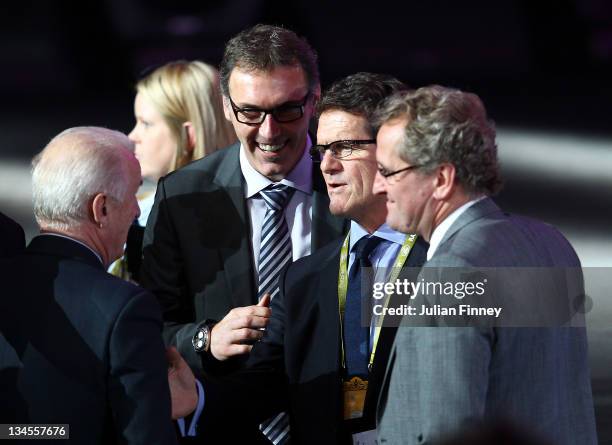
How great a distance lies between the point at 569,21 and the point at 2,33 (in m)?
3.57

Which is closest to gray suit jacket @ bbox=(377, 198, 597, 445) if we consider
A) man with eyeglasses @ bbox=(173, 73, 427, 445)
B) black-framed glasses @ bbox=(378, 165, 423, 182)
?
black-framed glasses @ bbox=(378, 165, 423, 182)

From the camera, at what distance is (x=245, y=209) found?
373 cm

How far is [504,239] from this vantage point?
2684 mm

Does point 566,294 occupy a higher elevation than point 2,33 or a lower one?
lower

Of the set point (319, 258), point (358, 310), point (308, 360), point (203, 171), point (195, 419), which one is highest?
point (203, 171)

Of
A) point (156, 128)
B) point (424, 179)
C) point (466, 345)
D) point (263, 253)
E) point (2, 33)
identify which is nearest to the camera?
point (466, 345)

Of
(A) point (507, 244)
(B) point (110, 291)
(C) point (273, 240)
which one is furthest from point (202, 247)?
(A) point (507, 244)

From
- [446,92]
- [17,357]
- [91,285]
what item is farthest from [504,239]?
[17,357]

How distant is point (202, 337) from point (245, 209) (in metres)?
0.46

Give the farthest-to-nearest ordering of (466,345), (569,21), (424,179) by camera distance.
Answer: (569,21) < (424,179) < (466,345)

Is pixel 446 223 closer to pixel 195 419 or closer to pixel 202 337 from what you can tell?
pixel 202 337

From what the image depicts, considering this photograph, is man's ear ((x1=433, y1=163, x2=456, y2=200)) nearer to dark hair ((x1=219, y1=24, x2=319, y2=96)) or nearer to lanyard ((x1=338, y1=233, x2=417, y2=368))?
lanyard ((x1=338, y1=233, x2=417, y2=368))

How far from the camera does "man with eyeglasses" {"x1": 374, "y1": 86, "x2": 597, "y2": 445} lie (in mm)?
2592

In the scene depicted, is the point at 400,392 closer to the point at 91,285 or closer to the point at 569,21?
the point at 91,285
